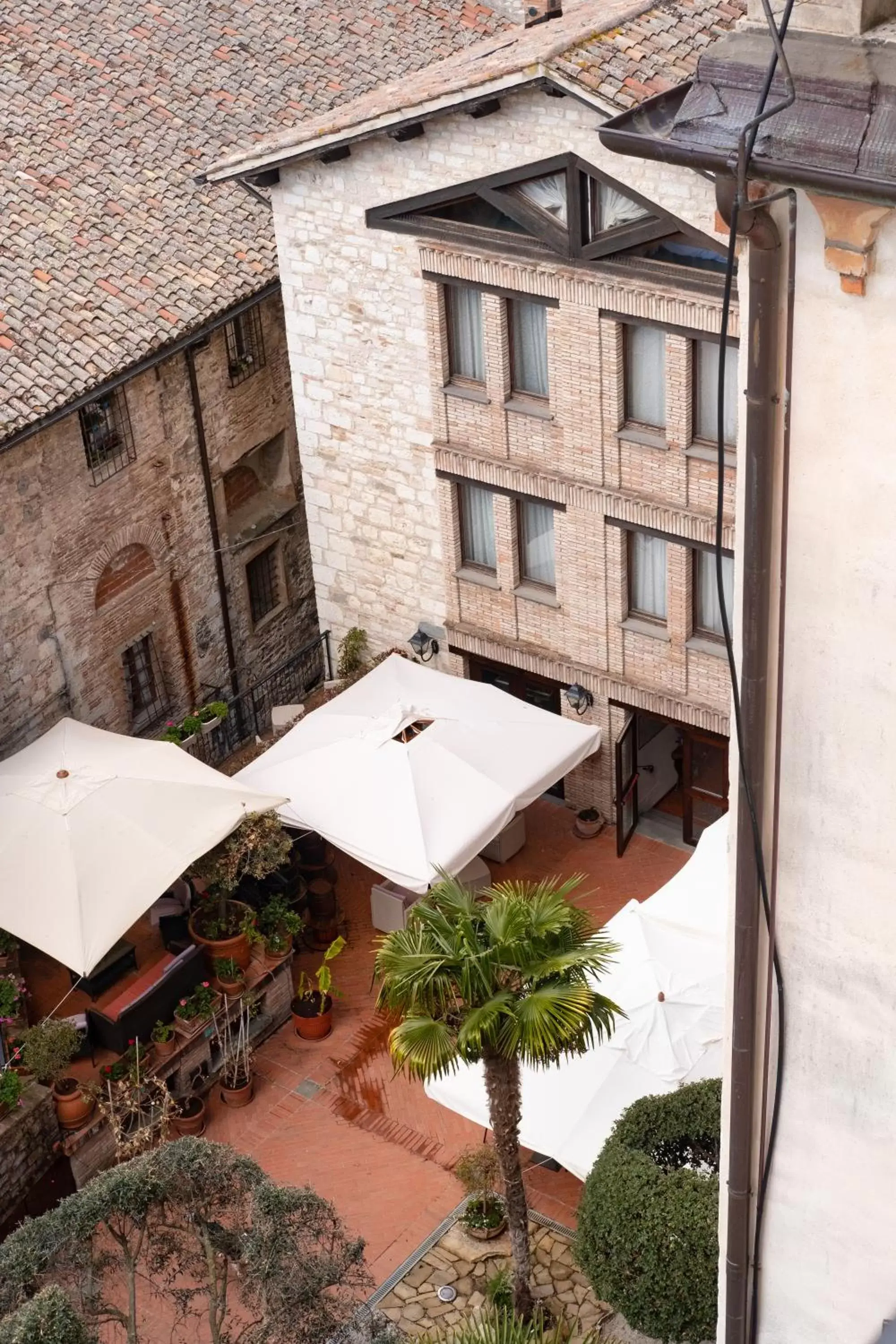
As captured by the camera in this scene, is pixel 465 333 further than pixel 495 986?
Yes

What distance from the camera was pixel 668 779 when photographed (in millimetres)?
26250

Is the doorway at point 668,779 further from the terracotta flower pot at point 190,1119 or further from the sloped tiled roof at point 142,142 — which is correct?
the sloped tiled roof at point 142,142

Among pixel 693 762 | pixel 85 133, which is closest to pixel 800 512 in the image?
pixel 693 762

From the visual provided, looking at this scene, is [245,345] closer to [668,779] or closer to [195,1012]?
[668,779]

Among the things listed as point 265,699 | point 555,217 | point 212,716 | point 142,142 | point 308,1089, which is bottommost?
point 308,1089

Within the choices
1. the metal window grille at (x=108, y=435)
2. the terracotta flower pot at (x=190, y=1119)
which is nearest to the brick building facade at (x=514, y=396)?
the metal window grille at (x=108, y=435)

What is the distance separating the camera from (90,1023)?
2167 cm

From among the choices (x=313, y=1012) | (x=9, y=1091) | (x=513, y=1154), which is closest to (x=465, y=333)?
(x=313, y=1012)

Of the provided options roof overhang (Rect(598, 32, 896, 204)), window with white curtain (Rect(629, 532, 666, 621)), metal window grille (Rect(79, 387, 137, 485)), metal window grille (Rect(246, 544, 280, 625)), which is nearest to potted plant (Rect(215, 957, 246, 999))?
window with white curtain (Rect(629, 532, 666, 621))

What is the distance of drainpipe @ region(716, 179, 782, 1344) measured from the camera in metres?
8.67

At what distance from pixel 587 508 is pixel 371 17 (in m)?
12.2

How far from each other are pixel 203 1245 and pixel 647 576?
35.6ft

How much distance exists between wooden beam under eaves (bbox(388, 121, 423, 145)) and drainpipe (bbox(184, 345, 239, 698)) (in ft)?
17.0

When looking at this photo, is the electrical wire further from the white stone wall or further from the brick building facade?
the white stone wall
